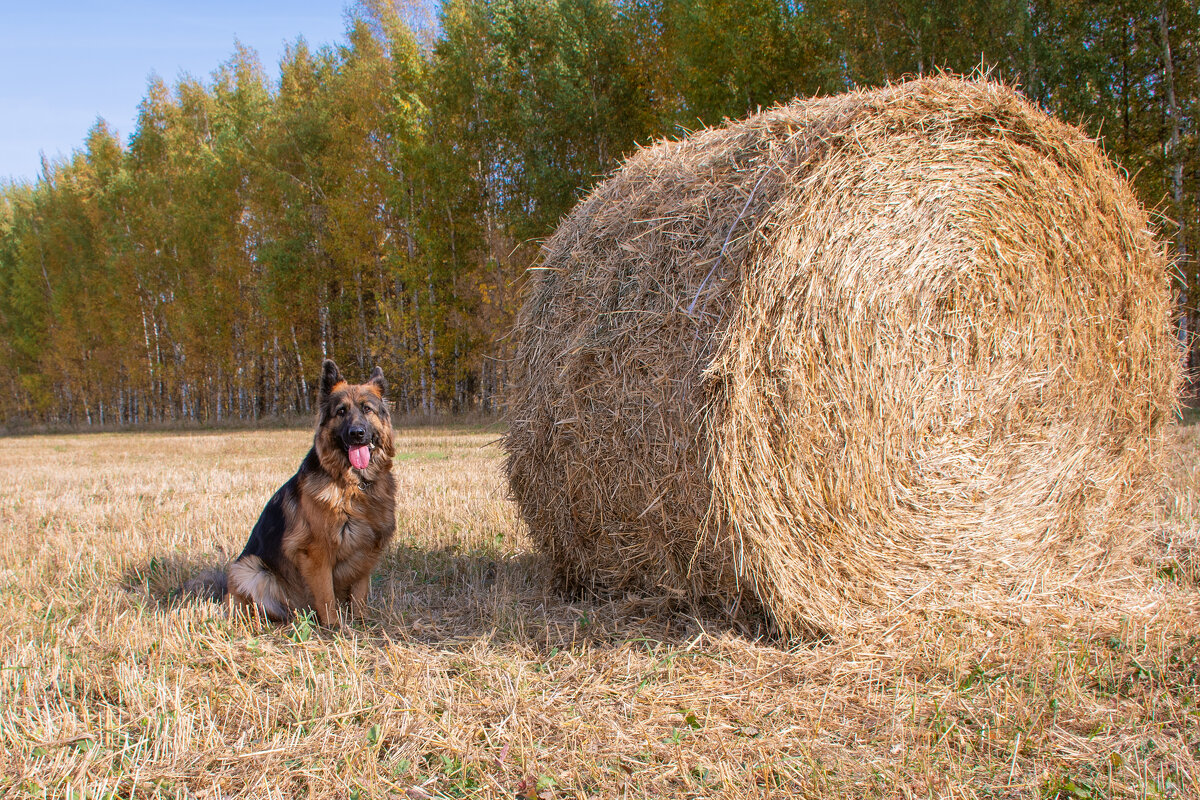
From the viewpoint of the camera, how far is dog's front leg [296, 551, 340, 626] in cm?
403

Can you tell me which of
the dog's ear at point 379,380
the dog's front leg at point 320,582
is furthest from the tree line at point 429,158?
the dog's front leg at point 320,582

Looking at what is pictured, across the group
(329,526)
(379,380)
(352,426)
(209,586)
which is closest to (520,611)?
(329,526)

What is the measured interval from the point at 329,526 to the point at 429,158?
1780cm

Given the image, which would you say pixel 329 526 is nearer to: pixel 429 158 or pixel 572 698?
pixel 572 698

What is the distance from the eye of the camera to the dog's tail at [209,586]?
13.8 feet

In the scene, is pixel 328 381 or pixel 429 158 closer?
pixel 328 381

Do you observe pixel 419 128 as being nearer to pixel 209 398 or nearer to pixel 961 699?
pixel 209 398

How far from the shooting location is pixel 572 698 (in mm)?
3023

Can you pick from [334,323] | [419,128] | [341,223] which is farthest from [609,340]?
[334,323]

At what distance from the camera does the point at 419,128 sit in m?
19.9

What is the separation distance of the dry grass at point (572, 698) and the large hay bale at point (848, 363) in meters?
0.39

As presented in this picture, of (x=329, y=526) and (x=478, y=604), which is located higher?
(x=329, y=526)

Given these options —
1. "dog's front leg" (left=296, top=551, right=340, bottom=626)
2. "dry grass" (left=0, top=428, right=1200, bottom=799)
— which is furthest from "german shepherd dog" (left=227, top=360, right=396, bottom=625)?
"dry grass" (left=0, top=428, right=1200, bottom=799)

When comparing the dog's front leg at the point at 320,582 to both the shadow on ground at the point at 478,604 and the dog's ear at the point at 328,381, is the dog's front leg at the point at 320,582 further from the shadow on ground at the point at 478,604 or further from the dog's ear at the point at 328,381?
the dog's ear at the point at 328,381
